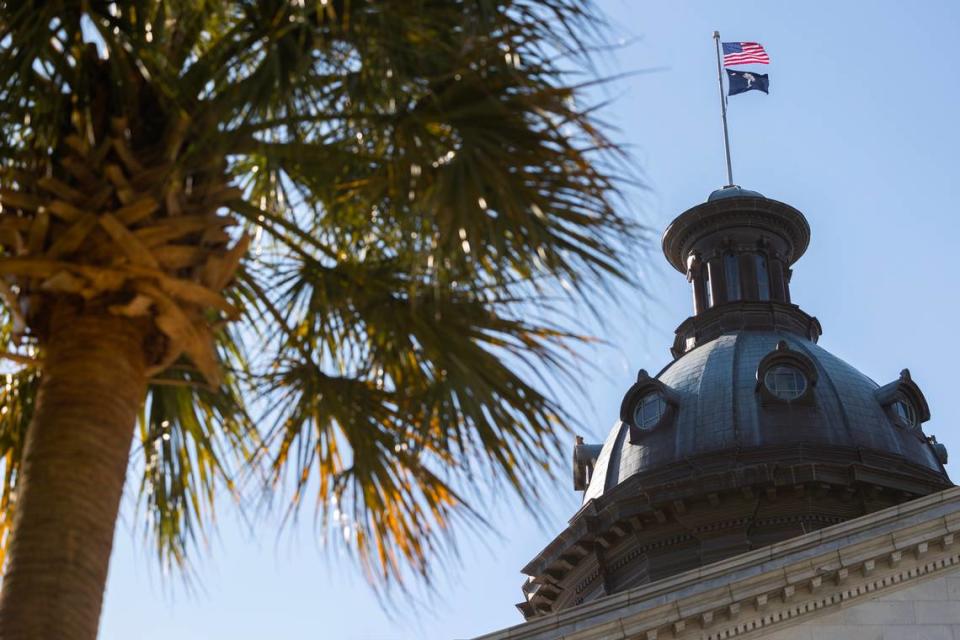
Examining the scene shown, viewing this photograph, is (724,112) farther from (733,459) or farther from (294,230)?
(294,230)

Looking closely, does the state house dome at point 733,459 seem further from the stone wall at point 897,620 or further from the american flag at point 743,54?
the stone wall at point 897,620

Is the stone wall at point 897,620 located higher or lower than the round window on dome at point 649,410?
lower

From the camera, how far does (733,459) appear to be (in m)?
44.2

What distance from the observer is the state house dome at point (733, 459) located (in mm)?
43438

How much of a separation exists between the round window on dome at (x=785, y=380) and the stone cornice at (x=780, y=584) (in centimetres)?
1851

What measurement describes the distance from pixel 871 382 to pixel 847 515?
6.88 m

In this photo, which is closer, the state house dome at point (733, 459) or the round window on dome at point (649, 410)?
the state house dome at point (733, 459)

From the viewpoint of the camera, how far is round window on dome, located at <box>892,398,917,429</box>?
47.3 metres

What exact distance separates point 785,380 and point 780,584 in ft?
67.1

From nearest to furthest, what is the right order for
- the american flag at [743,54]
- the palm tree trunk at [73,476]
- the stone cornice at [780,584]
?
1. the palm tree trunk at [73,476]
2. the stone cornice at [780,584]
3. the american flag at [743,54]

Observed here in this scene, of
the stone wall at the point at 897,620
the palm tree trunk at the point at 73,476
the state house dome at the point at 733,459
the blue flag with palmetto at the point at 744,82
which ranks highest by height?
the blue flag with palmetto at the point at 744,82

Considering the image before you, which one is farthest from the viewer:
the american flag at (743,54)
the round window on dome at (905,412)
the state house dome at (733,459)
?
the american flag at (743,54)

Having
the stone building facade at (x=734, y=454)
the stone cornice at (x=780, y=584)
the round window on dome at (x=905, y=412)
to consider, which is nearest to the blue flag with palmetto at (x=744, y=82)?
the stone building facade at (x=734, y=454)

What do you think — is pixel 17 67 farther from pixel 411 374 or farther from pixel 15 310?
pixel 411 374
